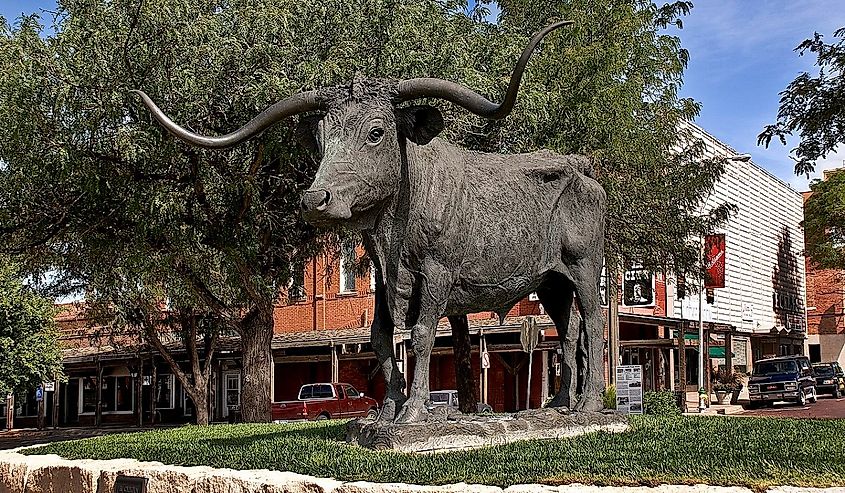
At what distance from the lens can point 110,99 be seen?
1260 cm

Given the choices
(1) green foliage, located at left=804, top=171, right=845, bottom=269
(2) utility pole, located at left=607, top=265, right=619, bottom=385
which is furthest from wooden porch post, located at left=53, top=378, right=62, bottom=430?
(1) green foliage, located at left=804, top=171, right=845, bottom=269

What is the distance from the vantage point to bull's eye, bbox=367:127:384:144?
6953 mm

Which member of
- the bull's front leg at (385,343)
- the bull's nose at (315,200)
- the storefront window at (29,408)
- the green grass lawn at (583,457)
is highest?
the bull's nose at (315,200)

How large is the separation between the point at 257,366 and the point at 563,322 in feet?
25.9

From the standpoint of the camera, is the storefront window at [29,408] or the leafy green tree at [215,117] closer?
the leafy green tree at [215,117]

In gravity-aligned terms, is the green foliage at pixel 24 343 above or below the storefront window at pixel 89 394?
above

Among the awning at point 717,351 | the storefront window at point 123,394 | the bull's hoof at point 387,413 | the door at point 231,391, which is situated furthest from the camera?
the storefront window at point 123,394

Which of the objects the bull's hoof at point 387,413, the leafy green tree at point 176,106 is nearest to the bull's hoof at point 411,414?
the bull's hoof at point 387,413

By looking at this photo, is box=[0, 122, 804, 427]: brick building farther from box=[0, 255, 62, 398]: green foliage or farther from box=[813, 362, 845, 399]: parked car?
box=[813, 362, 845, 399]: parked car

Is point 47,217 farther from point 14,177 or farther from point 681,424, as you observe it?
point 681,424

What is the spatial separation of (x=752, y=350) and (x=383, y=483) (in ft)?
161

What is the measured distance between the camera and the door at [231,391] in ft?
139

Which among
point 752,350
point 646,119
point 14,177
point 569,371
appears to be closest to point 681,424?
point 569,371

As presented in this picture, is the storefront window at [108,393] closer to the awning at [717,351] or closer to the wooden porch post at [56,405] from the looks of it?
the wooden porch post at [56,405]
